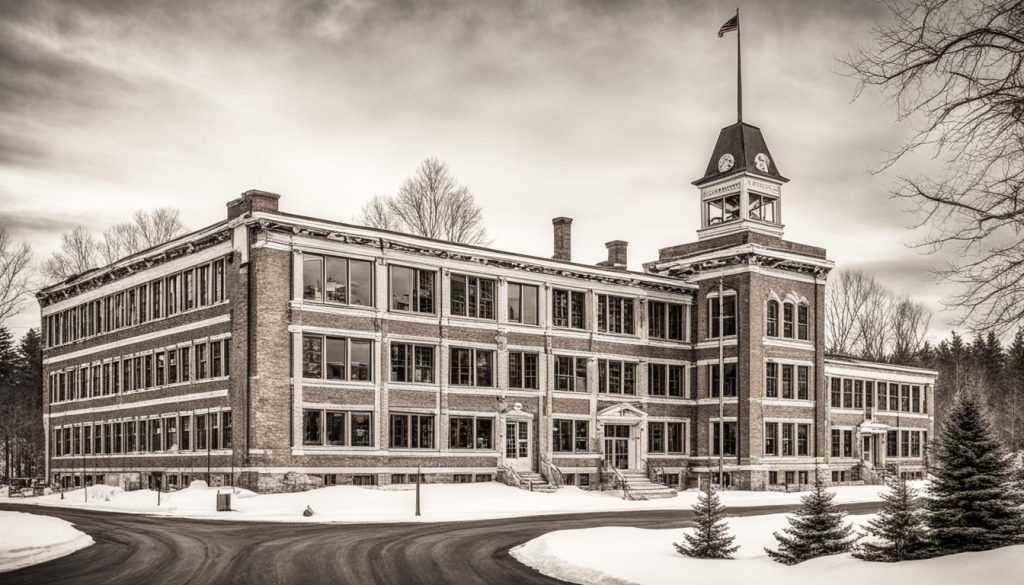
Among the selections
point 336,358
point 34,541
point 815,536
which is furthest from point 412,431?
point 815,536

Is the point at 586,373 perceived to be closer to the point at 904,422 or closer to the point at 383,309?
the point at 383,309

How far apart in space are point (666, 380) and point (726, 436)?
452cm

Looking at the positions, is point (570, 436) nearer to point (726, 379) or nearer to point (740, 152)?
point (726, 379)

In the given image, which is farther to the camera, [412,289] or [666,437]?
[666,437]

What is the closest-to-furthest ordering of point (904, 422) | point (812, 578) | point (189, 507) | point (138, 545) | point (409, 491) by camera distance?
1. point (812, 578)
2. point (138, 545)
3. point (189, 507)
4. point (409, 491)
5. point (904, 422)

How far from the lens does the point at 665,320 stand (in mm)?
57719

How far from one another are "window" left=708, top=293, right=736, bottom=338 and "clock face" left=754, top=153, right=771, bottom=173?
26.4ft

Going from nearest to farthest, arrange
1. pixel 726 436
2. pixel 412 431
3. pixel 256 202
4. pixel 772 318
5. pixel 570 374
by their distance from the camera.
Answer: pixel 256 202 → pixel 412 431 → pixel 570 374 → pixel 726 436 → pixel 772 318

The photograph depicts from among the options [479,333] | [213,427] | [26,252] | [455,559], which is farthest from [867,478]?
[26,252]

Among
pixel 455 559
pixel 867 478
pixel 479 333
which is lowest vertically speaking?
pixel 867 478

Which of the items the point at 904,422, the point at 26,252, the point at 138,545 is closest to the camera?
the point at 138,545

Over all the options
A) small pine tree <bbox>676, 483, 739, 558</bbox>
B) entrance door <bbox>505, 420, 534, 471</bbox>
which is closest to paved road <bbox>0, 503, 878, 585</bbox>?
small pine tree <bbox>676, 483, 739, 558</bbox>

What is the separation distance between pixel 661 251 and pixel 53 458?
3867 centimetres

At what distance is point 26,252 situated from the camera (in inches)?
2362
